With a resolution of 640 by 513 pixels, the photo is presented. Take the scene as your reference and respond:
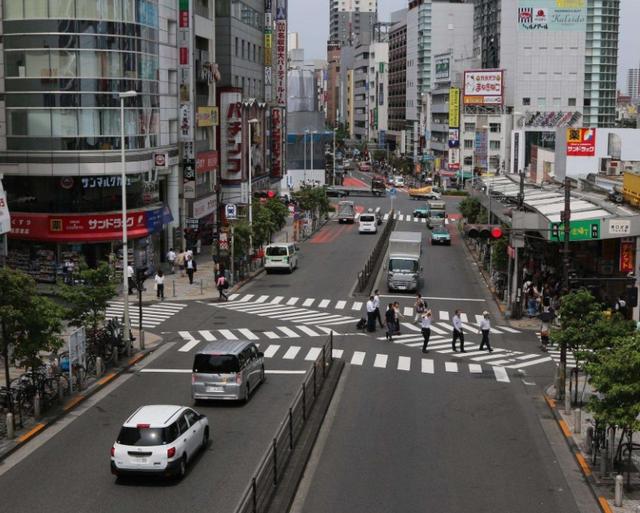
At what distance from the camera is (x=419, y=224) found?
101 m

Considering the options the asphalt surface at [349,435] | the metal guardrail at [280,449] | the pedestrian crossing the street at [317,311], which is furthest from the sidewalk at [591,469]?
the pedestrian crossing the street at [317,311]

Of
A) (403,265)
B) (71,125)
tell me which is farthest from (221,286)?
(71,125)

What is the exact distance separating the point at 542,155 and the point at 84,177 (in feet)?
152

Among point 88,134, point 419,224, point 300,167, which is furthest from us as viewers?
point 300,167

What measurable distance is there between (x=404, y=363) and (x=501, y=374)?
3.72 metres

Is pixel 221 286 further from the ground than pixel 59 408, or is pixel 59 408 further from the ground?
pixel 221 286

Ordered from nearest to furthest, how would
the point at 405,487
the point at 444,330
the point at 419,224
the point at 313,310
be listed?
1. the point at 405,487
2. the point at 444,330
3. the point at 313,310
4. the point at 419,224

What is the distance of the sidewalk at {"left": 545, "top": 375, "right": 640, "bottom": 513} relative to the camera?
68.6 ft

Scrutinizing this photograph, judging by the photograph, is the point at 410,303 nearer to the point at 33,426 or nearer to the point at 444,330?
the point at 444,330

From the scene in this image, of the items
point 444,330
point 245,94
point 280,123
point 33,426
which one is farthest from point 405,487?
point 280,123

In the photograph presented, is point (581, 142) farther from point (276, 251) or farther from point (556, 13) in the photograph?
point (556, 13)

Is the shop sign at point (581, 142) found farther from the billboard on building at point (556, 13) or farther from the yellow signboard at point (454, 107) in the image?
the billboard on building at point (556, 13)

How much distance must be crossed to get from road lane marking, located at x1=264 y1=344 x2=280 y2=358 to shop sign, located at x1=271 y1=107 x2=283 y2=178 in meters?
66.3

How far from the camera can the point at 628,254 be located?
1709 inches
